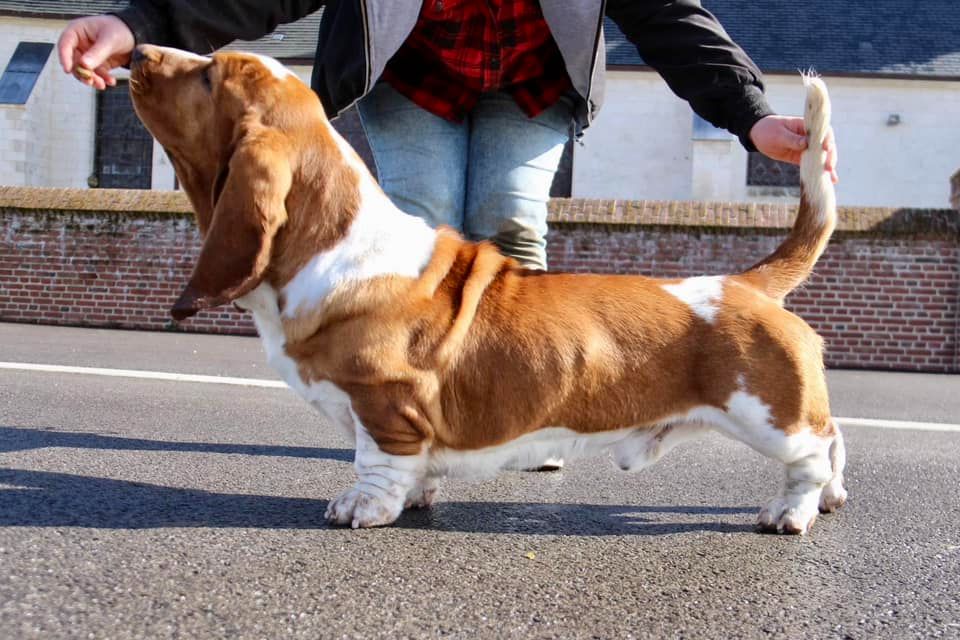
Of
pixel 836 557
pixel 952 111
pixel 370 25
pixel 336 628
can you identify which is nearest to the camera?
pixel 336 628

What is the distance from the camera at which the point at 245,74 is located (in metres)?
2.51

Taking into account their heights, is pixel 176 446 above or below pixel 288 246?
below

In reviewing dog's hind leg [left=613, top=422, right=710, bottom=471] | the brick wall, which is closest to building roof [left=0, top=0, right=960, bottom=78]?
the brick wall

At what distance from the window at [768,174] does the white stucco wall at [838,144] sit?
0.18 metres

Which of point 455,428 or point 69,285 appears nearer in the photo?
point 455,428

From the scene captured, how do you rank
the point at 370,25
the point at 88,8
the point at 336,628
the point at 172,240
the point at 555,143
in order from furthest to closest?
the point at 88,8
the point at 172,240
the point at 555,143
the point at 370,25
the point at 336,628

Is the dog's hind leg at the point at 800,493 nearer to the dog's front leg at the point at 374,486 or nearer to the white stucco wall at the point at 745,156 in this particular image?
the dog's front leg at the point at 374,486

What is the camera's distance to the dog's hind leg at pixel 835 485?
113 inches

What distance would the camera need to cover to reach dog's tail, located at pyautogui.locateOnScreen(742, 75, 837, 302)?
2736mm

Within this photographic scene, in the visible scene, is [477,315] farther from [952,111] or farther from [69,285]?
[952,111]

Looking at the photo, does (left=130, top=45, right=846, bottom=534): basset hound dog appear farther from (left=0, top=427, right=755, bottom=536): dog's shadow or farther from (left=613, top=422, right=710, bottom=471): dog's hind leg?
(left=0, top=427, right=755, bottom=536): dog's shadow

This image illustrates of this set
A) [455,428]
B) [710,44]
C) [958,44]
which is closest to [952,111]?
[958,44]

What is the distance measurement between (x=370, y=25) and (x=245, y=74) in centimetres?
65

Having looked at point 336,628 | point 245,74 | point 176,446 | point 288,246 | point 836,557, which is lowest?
point 176,446
